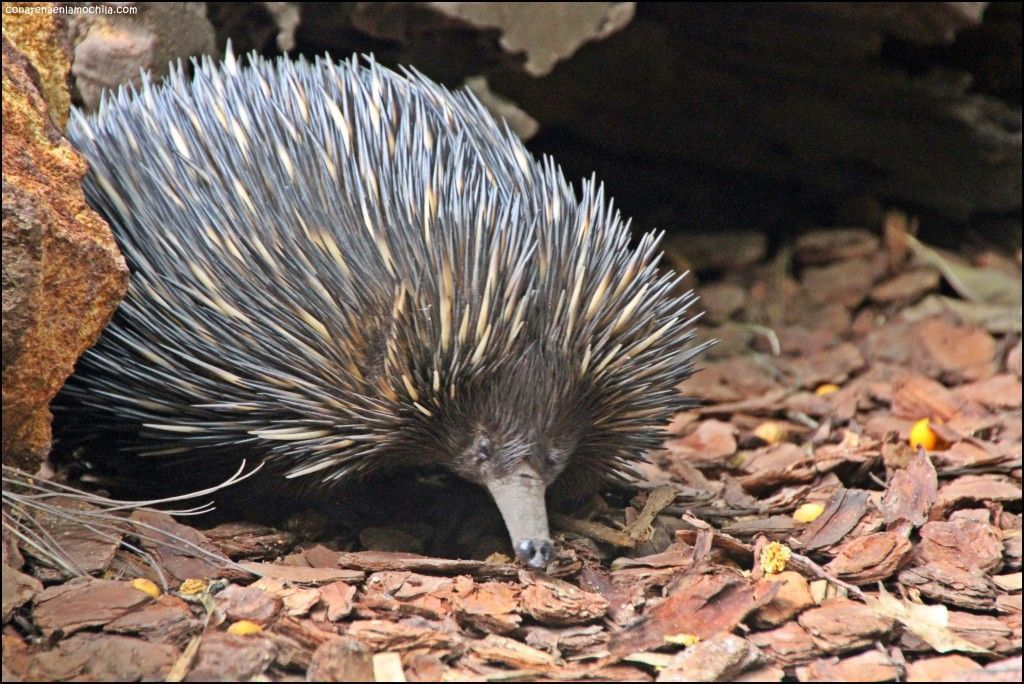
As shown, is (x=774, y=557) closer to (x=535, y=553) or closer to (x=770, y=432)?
(x=535, y=553)

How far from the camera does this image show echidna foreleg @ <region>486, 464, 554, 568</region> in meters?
3.15

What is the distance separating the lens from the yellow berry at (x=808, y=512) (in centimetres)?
383

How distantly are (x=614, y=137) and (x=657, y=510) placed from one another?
331 cm

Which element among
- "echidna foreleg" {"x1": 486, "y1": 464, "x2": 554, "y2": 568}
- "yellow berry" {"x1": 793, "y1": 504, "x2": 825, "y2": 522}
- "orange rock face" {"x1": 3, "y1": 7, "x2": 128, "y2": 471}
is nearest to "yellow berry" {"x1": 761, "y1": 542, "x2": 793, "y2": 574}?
"yellow berry" {"x1": 793, "y1": 504, "x2": 825, "y2": 522}

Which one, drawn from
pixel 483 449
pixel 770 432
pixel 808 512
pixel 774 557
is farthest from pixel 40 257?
pixel 770 432

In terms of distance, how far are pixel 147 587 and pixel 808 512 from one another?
2064 millimetres

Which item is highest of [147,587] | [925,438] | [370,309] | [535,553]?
[370,309]

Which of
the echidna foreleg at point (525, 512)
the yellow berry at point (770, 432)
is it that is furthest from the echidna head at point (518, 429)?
the yellow berry at point (770, 432)

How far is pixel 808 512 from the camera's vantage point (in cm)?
387

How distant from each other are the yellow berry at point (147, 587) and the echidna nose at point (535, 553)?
90cm

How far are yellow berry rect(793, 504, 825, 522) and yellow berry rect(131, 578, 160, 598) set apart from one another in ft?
6.53

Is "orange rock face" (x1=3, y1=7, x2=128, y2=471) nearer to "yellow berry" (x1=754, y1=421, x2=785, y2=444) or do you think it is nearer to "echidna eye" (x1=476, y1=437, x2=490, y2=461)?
"echidna eye" (x1=476, y1=437, x2=490, y2=461)

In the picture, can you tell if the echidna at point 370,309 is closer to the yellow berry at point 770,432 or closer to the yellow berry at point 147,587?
the yellow berry at point 147,587

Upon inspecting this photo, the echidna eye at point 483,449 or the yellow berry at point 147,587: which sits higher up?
the echidna eye at point 483,449
